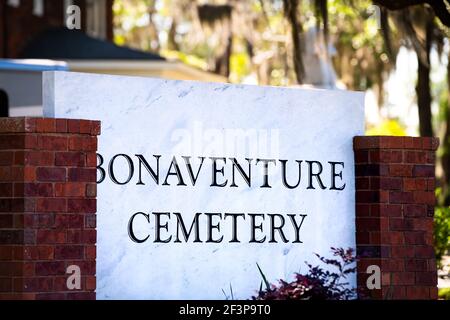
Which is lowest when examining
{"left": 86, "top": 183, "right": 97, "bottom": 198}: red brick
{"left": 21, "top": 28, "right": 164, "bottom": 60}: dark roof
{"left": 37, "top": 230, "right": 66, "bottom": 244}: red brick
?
{"left": 37, "top": 230, "right": 66, "bottom": 244}: red brick

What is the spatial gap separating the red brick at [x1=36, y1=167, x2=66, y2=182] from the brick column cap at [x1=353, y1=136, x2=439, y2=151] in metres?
2.81

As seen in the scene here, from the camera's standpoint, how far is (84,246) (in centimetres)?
873

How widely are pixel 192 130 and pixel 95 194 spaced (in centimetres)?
112

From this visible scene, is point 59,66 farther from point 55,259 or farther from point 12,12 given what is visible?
point 55,259

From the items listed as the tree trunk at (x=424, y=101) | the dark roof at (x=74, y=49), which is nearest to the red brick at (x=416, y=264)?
the tree trunk at (x=424, y=101)

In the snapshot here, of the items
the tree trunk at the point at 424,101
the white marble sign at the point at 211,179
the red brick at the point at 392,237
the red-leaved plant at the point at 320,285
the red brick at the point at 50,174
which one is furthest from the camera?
the tree trunk at the point at 424,101

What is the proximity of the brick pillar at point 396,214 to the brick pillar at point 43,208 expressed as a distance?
100 inches

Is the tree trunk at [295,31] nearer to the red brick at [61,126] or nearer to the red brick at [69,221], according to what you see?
the red brick at [61,126]

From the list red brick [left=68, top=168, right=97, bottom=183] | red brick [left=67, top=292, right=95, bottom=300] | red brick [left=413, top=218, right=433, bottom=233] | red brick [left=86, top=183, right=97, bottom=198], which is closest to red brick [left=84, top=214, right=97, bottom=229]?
red brick [left=86, top=183, right=97, bottom=198]

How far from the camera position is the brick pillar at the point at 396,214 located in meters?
10.2

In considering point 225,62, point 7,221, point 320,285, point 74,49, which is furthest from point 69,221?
point 225,62

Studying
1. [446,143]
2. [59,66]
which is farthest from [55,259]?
[446,143]

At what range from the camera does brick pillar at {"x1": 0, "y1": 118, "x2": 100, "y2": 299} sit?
845 cm

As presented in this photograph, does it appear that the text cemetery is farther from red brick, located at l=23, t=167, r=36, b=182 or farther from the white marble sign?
red brick, located at l=23, t=167, r=36, b=182
